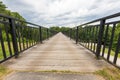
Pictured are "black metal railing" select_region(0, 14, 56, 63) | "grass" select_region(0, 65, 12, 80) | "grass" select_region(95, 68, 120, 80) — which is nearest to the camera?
"grass" select_region(95, 68, 120, 80)

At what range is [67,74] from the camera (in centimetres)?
210

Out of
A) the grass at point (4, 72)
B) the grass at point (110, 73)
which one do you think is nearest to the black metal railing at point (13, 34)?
the grass at point (4, 72)

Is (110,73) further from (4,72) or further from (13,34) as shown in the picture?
(13,34)

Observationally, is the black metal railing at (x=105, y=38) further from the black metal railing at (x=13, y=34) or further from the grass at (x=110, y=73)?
the black metal railing at (x=13, y=34)

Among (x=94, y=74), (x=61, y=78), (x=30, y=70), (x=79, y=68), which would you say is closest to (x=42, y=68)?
(x=30, y=70)

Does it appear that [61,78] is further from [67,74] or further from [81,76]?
[81,76]

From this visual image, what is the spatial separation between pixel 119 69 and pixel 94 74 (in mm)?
433

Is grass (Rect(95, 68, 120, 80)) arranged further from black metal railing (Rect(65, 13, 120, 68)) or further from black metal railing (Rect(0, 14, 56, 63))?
black metal railing (Rect(0, 14, 56, 63))

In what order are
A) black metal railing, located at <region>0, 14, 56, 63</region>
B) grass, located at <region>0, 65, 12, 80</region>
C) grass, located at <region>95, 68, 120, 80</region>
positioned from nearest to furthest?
grass, located at <region>95, 68, 120, 80</region> < grass, located at <region>0, 65, 12, 80</region> < black metal railing, located at <region>0, 14, 56, 63</region>

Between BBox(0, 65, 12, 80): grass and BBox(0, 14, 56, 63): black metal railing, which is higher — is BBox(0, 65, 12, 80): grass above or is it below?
below

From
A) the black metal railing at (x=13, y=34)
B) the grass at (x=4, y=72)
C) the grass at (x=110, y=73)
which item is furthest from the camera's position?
the black metal railing at (x=13, y=34)

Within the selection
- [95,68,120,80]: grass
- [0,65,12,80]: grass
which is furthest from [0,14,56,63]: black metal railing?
[95,68,120,80]: grass

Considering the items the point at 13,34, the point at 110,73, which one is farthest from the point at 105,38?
the point at 13,34

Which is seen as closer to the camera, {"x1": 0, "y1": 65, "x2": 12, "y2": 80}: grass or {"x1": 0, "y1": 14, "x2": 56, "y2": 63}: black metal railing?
{"x1": 0, "y1": 65, "x2": 12, "y2": 80}: grass
